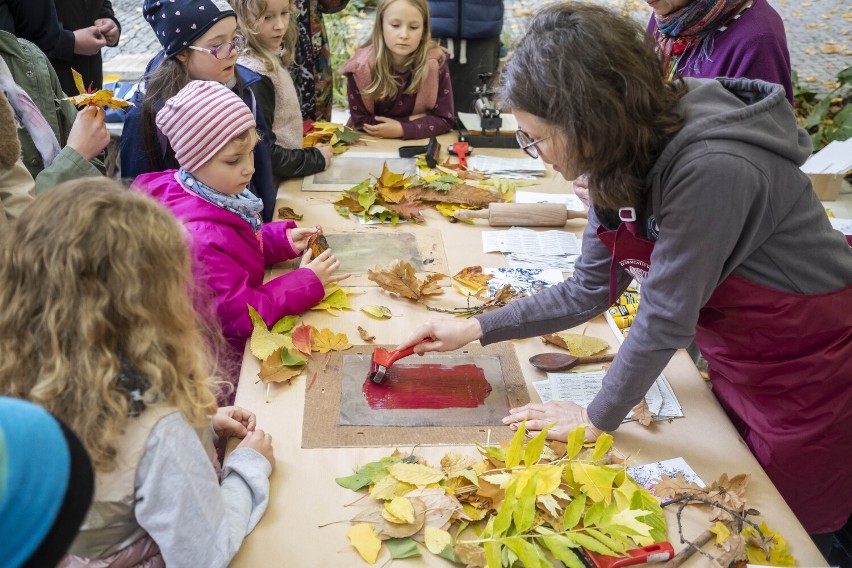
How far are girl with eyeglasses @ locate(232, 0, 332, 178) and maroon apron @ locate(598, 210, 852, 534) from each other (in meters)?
1.73

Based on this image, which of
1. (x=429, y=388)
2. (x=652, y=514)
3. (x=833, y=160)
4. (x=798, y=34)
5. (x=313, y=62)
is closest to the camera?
(x=652, y=514)

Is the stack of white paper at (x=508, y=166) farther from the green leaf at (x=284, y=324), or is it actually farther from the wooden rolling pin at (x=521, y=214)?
the green leaf at (x=284, y=324)

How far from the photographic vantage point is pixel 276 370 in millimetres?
1918

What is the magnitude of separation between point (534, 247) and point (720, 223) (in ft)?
4.08

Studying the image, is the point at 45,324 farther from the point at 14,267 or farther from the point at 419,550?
the point at 419,550

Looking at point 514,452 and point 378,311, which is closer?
point 514,452

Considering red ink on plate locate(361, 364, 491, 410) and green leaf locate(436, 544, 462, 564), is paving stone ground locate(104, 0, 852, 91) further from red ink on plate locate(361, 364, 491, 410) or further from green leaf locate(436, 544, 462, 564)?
green leaf locate(436, 544, 462, 564)

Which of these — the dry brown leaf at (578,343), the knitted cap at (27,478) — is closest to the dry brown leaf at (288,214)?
the dry brown leaf at (578,343)

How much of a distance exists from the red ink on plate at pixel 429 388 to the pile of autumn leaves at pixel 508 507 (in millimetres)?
212

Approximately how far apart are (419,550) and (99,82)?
3956 mm

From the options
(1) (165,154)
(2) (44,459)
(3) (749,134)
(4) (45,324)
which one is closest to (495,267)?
(3) (749,134)

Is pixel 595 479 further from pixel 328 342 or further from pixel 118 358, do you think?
pixel 118 358

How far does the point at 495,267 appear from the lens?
2.56 m

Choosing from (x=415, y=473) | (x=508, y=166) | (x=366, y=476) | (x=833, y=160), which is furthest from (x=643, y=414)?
(x=833, y=160)
